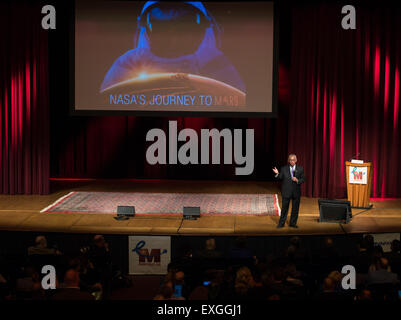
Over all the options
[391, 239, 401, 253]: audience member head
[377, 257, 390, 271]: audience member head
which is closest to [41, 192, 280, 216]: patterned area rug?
[391, 239, 401, 253]: audience member head

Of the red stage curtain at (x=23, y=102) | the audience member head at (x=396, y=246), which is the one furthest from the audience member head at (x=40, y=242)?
the red stage curtain at (x=23, y=102)

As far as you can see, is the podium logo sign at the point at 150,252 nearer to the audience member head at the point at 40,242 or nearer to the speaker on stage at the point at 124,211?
the audience member head at the point at 40,242

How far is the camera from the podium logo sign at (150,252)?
25.5 feet

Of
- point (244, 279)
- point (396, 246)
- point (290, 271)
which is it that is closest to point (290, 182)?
point (396, 246)

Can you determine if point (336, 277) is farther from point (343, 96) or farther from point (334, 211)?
point (343, 96)

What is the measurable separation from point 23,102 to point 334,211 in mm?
6249

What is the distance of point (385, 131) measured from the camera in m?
11.8

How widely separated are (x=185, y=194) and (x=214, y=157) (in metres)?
1.99

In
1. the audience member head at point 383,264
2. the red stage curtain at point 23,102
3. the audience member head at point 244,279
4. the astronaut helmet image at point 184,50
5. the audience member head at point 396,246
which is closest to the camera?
the audience member head at point 244,279

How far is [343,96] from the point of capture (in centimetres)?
1174

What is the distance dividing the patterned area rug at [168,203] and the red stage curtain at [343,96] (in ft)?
4.09
